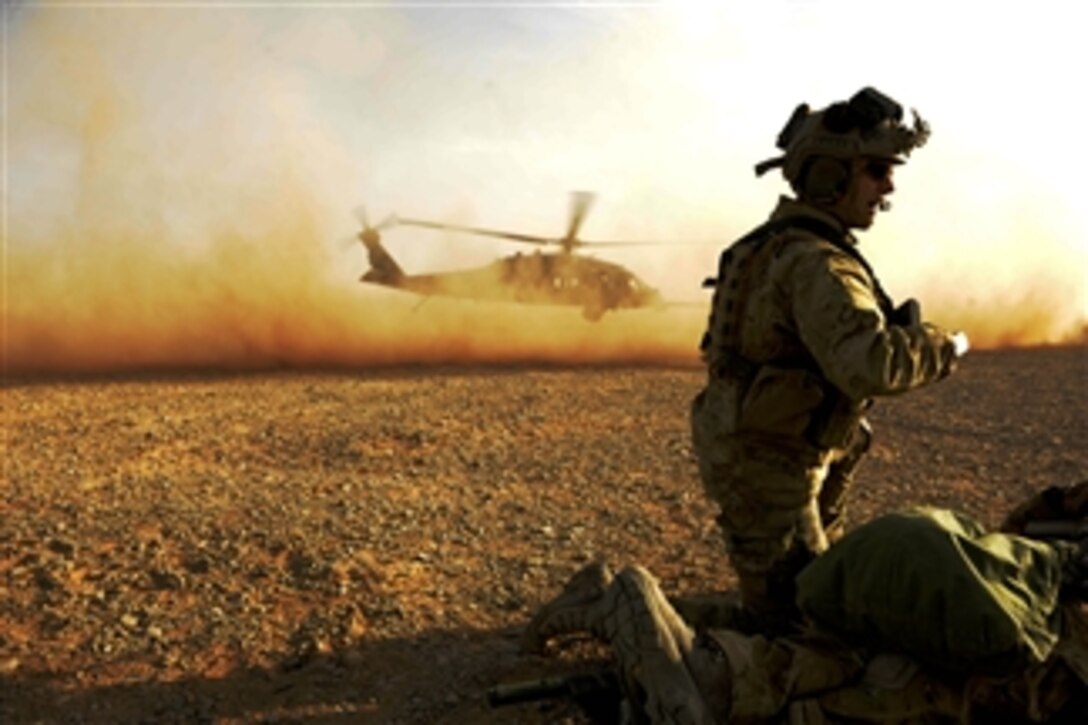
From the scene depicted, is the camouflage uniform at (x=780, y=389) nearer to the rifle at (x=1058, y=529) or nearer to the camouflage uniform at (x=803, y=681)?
the rifle at (x=1058, y=529)

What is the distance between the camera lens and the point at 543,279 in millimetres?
18656

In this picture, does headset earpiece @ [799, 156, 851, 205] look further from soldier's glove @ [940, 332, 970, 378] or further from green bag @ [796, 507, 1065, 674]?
green bag @ [796, 507, 1065, 674]

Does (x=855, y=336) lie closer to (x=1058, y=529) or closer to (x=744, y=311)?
(x=744, y=311)

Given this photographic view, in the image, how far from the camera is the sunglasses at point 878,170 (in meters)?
3.26

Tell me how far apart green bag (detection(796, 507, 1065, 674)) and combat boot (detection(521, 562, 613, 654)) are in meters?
1.61

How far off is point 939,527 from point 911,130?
153 centimetres

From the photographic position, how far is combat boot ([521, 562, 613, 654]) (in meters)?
3.96

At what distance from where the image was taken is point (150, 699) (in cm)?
402

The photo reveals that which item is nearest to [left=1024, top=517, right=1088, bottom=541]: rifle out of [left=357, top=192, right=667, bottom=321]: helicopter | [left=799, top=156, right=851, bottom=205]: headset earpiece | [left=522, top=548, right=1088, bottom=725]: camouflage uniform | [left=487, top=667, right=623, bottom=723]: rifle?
[left=522, top=548, right=1088, bottom=725]: camouflage uniform

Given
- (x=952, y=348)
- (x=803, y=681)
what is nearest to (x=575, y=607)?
(x=803, y=681)

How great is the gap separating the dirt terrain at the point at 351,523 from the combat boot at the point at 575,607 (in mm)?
208

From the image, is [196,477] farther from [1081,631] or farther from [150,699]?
[1081,631]

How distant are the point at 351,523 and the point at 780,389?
3.71 meters

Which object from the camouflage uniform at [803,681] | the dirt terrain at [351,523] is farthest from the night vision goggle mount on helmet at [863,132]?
the dirt terrain at [351,523]
